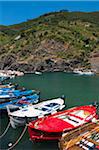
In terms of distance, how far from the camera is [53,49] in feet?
445

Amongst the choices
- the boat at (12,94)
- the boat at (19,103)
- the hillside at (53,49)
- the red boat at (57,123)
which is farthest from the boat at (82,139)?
the hillside at (53,49)

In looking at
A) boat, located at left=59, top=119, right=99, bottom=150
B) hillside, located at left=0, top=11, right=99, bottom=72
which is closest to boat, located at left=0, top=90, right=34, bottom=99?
boat, located at left=59, top=119, right=99, bottom=150

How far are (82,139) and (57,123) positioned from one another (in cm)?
508

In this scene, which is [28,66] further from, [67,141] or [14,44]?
[67,141]

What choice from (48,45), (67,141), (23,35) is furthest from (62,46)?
(67,141)

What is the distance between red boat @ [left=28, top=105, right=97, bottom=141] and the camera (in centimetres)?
3319

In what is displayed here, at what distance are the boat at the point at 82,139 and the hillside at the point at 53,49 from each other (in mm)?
87058

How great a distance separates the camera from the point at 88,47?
141 metres

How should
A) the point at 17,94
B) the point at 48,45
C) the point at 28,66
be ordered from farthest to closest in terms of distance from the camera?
Answer: the point at 48,45 < the point at 28,66 < the point at 17,94

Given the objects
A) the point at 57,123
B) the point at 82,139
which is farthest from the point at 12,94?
the point at 82,139

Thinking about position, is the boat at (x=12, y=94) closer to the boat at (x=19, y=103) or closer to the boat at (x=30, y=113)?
the boat at (x=19, y=103)

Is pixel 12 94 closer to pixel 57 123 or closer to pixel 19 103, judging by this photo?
pixel 19 103

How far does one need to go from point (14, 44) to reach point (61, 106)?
110104mm

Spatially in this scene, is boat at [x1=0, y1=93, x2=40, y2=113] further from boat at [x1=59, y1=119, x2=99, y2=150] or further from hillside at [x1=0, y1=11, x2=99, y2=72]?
hillside at [x1=0, y1=11, x2=99, y2=72]
